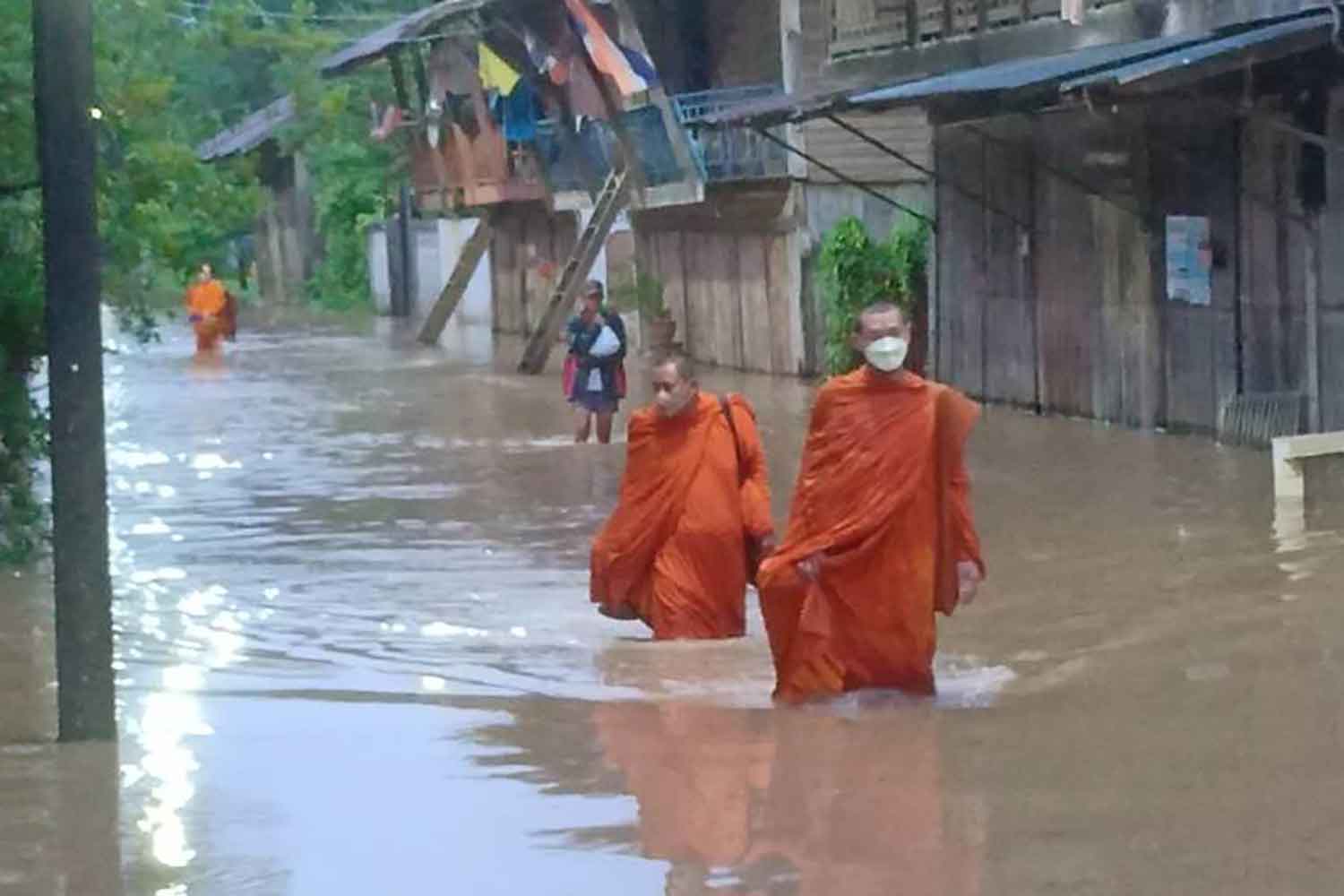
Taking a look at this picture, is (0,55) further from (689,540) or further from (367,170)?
(367,170)

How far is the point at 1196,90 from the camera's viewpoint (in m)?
17.2

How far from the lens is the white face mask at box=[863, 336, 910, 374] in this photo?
8.84 metres

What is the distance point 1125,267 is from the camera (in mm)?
20766

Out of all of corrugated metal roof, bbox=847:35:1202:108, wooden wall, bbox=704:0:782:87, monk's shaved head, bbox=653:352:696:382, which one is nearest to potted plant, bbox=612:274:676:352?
wooden wall, bbox=704:0:782:87

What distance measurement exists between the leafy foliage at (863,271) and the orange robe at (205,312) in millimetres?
15333

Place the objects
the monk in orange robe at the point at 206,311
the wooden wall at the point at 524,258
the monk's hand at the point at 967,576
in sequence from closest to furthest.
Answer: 1. the monk's hand at the point at 967,576
2. the monk in orange robe at the point at 206,311
3. the wooden wall at the point at 524,258

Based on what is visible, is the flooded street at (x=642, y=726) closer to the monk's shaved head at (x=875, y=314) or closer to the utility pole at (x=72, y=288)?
the utility pole at (x=72, y=288)

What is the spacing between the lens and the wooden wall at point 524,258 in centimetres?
4138

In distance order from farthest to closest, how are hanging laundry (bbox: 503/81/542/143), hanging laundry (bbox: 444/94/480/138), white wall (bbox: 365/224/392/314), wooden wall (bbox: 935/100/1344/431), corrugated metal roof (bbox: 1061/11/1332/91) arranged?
white wall (bbox: 365/224/392/314), hanging laundry (bbox: 444/94/480/138), hanging laundry (bbox: 503/81/542/143), wooden wall (bbox: 935/100/1344/431), corrugated metal roof (bbox: 1061/11/1332/91)

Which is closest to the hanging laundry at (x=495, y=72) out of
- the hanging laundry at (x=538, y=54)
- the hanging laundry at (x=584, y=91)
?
Result: the hanging laundry at (x=538, y=54)

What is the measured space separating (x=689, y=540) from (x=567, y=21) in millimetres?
22923

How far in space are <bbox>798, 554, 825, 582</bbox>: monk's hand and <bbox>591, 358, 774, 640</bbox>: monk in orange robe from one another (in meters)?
1.54

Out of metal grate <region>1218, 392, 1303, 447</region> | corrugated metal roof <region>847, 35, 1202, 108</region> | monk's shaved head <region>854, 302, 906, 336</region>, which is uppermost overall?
corrugated metal roof <region>847, 35, 1202, 108</region>

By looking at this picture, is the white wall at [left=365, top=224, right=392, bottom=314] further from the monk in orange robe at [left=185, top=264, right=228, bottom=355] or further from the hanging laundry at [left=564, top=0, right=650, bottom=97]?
the hanging laundry at [left=564, top=0, right=650, bottom=97]
